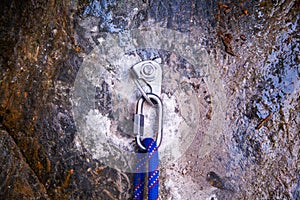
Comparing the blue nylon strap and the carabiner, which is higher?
the carabiner

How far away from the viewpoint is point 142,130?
1159 mm

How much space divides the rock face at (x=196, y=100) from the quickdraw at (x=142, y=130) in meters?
0.03

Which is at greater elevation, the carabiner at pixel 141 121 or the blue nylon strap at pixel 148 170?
the carabiner at pixel 141 121

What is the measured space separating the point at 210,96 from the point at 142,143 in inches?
8.2

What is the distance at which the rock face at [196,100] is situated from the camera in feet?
3.85

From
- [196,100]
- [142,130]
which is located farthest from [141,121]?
[196,100]

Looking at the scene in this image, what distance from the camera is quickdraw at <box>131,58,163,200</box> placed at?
3.72ft

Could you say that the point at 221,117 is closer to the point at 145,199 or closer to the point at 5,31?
the point at 145,199

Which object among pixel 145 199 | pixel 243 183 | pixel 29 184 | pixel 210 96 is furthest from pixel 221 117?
pixel 29 184

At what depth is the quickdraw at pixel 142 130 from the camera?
1133mm

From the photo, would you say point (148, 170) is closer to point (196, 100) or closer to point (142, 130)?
point (142, 130)

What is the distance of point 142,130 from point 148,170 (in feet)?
0.33

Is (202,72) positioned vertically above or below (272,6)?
below

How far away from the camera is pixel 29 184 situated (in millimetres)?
1226
